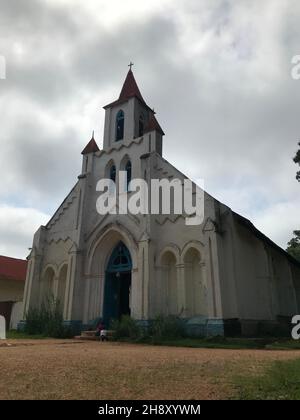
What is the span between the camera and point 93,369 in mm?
6152

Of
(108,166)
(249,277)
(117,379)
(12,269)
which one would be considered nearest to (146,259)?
(249,277)

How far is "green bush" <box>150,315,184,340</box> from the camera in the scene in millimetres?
14641

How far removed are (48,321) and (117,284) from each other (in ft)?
14.1

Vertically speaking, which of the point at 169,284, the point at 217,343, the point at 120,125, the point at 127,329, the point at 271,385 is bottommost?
the point at 271,385

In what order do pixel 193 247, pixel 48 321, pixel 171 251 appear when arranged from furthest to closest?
pixel 48 321 → pixel 171 251 → pixel 193 247

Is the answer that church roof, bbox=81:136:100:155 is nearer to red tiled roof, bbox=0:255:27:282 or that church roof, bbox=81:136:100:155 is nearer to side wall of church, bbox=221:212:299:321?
side wall of church, bbox=221:212:299:321

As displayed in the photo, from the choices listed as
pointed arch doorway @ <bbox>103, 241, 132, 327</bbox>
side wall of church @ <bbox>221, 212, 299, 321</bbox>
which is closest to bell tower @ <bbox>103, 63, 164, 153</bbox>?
pointed arch doorway @ <bbox>103, 241, 132, 327</bbox>

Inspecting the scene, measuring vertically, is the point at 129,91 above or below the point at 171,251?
above

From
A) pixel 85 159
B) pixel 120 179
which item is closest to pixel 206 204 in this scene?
pixel 120 179

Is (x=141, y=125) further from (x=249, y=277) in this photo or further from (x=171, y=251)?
(x=249, y=277)

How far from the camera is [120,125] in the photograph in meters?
24.1

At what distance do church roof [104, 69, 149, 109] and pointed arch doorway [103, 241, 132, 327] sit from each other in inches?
409

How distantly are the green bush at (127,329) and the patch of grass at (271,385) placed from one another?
10.2m
